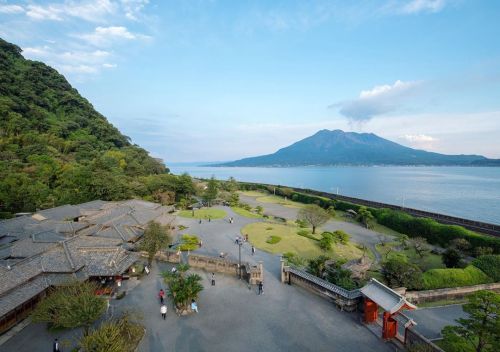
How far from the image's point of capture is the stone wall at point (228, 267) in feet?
71.4

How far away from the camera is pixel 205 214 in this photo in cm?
4925

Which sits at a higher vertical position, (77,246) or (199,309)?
(77,246)

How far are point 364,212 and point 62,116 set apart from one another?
8919 centimetres

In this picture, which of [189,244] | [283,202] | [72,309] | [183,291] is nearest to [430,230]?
[189,244]

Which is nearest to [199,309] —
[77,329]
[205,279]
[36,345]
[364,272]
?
[205,279]

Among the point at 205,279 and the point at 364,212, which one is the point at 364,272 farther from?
the point at 364,212

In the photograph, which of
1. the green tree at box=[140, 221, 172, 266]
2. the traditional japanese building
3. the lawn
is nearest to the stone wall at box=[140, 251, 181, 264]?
the green tree at box=[140, 221, 172, 266]

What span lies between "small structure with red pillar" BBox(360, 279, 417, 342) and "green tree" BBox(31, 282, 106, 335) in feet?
48.2

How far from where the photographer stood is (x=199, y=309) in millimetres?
17875

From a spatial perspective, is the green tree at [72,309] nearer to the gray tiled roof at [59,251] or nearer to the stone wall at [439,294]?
the gray tiled roof at [59,251]

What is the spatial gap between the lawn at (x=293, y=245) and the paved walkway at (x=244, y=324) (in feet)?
29.6

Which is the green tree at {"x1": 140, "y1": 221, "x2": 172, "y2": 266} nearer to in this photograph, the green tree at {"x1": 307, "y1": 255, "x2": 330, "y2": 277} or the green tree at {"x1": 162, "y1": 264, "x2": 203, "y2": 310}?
the green tree at {"x1": 162, "y1": 264, "x2": 203, "y2": 310}

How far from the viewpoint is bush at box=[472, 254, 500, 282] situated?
2228cm

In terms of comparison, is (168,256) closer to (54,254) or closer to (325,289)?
(54,254)
